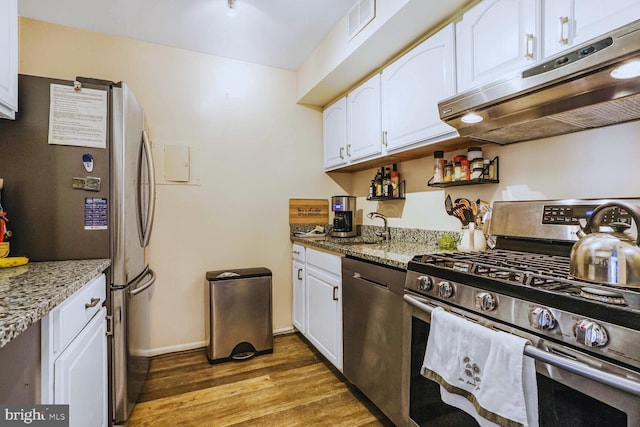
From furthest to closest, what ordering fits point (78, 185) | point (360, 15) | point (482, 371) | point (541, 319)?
1. point (360, 15)
2. point (78, 185)
3. point (482, 371)
4. point (541, 319)

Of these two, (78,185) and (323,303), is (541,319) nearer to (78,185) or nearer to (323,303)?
(323,303)

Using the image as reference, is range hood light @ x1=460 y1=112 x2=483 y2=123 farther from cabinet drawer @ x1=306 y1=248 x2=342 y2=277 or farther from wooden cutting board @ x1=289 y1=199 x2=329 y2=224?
wooden cutting board @ x1=289 y1=199 x2=329 y2=224

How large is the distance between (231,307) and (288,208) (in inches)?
39.4

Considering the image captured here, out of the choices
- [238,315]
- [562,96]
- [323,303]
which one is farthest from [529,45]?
[238,315]

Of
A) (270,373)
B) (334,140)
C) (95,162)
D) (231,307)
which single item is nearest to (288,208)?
(334,140)

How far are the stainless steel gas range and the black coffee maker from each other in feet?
4.47

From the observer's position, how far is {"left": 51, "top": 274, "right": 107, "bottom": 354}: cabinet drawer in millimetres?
958

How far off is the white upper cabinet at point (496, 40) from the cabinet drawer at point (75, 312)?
185cm

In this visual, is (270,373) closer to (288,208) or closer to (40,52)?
(288,208)

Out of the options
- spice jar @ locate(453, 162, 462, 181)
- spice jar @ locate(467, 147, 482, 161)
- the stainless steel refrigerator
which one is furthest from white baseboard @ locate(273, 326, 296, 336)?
spice jar @ locate(467, 147, 482, 161)

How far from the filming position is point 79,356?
44.1 inches

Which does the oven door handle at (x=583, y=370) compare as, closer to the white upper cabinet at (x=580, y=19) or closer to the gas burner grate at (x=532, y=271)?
the gas burner grate at (x=532, y=271)

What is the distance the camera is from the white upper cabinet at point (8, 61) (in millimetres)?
1274

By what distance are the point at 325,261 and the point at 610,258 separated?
1.54m
